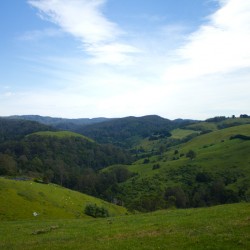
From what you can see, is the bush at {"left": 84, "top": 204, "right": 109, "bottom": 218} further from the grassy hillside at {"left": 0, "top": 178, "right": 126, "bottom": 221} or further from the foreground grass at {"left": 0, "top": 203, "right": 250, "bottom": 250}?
the foreground grass at {"left": 0, "top": 203, "right": 250, "bottom": 250}

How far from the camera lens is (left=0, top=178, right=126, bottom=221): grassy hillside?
68.4 metres

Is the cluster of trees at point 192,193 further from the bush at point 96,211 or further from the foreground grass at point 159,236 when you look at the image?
the foreground grass at point 159,236

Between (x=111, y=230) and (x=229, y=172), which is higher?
(x=111, y=230)

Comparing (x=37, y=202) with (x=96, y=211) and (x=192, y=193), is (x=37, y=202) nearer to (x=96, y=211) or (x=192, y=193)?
(x=96, y=211)

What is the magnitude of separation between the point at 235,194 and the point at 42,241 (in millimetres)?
143277

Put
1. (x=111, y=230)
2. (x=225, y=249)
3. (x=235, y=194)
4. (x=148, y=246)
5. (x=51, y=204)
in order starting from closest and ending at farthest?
1. (x=225, y=249)
2. (x=148, y=246)
3. (x=111, y=230)
4. (x=51, y=204)
5. (x=235, y=194)

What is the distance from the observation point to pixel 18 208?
232 ft

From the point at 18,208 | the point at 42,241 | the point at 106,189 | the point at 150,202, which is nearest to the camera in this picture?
the point at 42,241

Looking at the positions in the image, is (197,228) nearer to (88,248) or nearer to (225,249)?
(225,249)

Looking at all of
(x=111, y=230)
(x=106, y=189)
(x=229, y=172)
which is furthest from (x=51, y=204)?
(x=229, y=172)

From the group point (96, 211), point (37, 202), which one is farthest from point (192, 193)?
point (37, 202)

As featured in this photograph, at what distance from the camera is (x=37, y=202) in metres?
80.8

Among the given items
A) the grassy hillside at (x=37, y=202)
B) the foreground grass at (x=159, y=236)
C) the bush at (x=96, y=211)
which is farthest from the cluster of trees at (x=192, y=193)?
→ the foreground grass at (x=159, y=236)

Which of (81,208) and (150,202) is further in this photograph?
(150,202)
